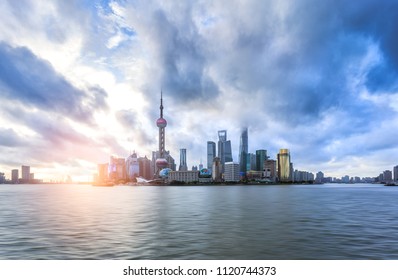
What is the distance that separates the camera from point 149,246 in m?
34.0

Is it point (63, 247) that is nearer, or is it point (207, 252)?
point (207, 252)

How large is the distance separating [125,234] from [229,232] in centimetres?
1423

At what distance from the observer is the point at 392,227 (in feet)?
156
